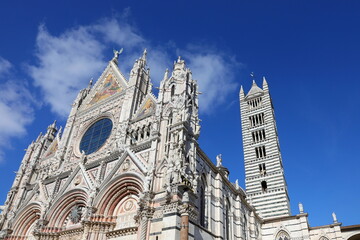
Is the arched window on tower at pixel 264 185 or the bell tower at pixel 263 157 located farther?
the arched window on tower at pixel 264 185

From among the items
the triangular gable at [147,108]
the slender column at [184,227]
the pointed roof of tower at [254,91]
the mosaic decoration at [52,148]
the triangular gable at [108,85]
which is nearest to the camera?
the slender column at [184,227]

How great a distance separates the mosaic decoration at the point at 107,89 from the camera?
24172 millimetres

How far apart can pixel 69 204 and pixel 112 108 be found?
7.69 metres

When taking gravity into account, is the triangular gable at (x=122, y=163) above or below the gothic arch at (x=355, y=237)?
above

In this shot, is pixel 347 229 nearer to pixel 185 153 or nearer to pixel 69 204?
pixel 185 153

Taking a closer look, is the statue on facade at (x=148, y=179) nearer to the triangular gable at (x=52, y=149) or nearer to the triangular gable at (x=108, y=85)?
the triangular gable at (x=108, y=85)

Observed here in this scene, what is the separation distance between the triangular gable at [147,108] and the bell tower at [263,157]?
16.8 metres

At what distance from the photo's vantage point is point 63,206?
18.3m

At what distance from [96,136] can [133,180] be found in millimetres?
7335

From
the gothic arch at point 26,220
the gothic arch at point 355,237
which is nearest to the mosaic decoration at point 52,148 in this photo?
the gothic arch at point 26,220

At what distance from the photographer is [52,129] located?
87.5 ft

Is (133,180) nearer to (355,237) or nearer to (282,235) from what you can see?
(282,235)

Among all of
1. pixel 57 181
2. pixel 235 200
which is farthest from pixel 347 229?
pixel 57 181

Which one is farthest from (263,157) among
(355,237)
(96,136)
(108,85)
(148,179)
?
(148,179)
